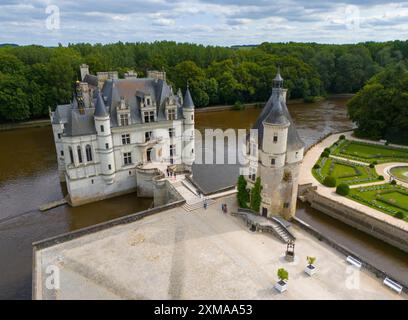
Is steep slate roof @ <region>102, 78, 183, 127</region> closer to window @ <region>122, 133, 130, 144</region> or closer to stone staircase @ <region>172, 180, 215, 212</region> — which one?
window @ <region>122, 133, 130, 144</region>

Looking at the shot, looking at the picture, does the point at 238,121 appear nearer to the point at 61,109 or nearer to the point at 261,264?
the point at 61,109

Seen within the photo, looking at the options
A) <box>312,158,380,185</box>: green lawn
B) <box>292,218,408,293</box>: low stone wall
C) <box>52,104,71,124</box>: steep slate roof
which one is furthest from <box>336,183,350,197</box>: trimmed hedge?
<box>52,104,71,124</box>: steep slate roof

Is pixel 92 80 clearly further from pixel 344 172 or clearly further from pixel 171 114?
pixel 344 172

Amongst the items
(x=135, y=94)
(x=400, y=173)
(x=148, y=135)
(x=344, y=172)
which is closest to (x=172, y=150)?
(x=148, y=135)

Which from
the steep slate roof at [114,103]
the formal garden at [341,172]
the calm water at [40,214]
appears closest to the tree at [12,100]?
the calm water at [40,214]

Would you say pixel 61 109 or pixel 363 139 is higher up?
pixel 61 109

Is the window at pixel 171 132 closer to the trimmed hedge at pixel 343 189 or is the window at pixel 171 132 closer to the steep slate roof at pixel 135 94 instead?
the steep slate roof at pixel 135 94
